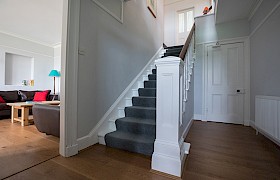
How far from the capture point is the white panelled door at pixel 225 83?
329 centimetres

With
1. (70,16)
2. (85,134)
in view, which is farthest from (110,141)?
(70,16)

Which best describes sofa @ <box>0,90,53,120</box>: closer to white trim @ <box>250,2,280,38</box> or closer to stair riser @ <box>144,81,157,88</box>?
stair riser @ <box>144,81,157,88</box>

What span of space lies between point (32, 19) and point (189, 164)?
4.99 metres

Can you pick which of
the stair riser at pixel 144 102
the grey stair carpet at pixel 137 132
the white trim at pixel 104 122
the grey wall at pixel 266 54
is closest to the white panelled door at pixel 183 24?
the grey wall at pixel 266 54

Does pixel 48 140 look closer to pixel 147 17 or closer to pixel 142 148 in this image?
pixel 142 148

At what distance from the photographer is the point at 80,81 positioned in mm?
1832

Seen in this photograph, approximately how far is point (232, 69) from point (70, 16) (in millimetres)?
3613

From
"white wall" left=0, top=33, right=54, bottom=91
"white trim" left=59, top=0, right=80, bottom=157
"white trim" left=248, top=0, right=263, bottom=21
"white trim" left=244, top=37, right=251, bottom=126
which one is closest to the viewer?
"white trim" left=59, top=0, right=80, bottom=157

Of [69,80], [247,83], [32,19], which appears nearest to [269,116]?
[247,83]

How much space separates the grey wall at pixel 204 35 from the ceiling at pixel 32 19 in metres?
3.54

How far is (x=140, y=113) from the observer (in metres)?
2.34

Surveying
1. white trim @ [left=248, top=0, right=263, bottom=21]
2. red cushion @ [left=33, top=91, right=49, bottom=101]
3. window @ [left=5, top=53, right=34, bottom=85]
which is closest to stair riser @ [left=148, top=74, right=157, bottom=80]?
white trim @ [left=248, top=0, right=263, bottom=21]

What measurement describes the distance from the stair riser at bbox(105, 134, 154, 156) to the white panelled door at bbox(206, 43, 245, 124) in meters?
Answer: 2.51

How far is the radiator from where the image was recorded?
1914mm
